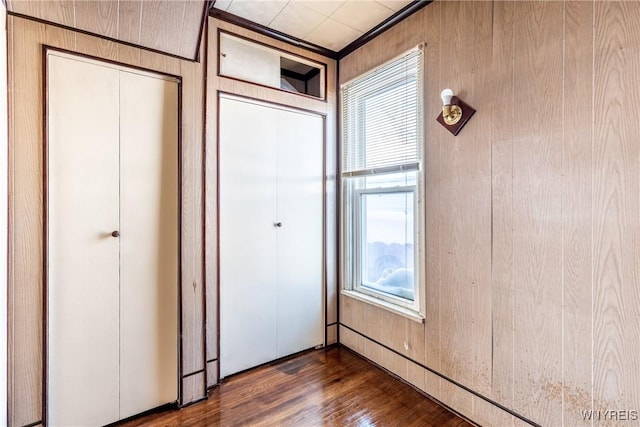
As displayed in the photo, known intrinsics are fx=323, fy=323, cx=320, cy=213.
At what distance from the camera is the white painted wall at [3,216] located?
4.87ft

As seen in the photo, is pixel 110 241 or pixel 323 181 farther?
pixel 323 181

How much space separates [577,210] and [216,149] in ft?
6.83

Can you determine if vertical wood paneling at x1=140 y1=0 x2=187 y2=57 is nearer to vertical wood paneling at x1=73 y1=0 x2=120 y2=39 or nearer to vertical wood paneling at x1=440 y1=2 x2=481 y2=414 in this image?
vertical wood paneling at x1=73 y1=0 x2=120 y2=39

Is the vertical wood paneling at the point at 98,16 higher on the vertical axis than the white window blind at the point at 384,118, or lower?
higher

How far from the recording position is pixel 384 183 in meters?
2.51

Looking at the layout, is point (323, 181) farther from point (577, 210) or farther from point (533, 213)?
point (577, 210)

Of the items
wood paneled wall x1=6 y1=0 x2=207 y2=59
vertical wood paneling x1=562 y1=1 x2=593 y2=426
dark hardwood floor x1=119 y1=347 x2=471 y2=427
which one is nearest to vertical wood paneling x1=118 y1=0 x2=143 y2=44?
wood paneled wall x1=6 y1=0 x2=207 y2=59

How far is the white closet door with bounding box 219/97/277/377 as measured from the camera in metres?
2.30

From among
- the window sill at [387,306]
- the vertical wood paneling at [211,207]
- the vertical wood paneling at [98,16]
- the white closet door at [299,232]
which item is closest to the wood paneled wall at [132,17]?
the vertical wood paneling at [98,16]

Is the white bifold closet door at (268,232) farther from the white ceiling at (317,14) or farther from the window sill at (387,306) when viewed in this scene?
the white ceiling at (317,14)

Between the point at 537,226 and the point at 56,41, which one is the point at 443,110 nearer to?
the point at 537,226

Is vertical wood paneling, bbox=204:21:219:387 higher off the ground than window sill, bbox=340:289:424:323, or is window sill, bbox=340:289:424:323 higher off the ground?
vertical wood paneling, bbox=204:21:219:387

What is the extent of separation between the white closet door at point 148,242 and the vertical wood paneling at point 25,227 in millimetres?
366

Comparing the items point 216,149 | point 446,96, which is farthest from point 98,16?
point 446,96
